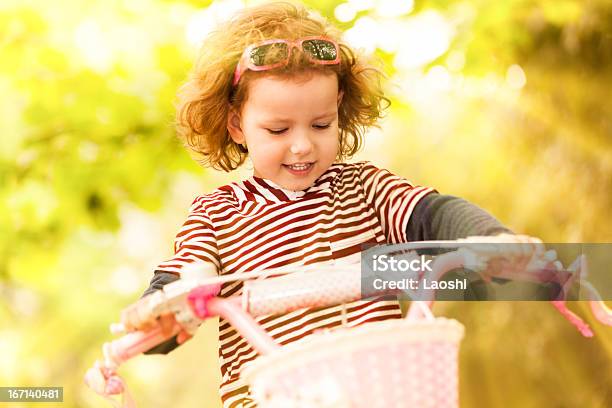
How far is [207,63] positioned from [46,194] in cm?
115

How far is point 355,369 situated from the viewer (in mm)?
782

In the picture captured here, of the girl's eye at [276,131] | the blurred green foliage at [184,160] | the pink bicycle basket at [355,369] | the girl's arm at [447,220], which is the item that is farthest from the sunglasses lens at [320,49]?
the blurred green foliage at [184,160]

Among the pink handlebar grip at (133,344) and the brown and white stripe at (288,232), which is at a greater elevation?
the brown and white stripe at (288,232)

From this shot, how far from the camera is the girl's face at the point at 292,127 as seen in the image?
1213 mm

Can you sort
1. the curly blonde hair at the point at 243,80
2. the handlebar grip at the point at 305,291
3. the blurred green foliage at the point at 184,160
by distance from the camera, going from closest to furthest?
1. the handlebar grip at the point at 305,291
2. the curly blonde hair at the point at 243,80
3. the blurred green foliage at the point at 184,160

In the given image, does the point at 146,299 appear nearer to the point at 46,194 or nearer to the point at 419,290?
the point at 419,290

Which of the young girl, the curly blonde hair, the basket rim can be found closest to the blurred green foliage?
the curly blonde hair

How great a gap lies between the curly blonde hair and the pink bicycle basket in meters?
0.56

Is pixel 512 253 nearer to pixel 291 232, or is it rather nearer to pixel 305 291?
pixel 305 291

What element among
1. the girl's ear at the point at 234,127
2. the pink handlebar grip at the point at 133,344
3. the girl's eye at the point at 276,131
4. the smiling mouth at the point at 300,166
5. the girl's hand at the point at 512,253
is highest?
the girl's ear at the point at 234,127

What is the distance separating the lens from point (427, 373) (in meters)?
0.80

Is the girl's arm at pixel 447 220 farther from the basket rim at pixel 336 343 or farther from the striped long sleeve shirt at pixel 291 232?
the basket rim at pixel 336 343

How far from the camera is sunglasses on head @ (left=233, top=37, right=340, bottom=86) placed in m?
1.24

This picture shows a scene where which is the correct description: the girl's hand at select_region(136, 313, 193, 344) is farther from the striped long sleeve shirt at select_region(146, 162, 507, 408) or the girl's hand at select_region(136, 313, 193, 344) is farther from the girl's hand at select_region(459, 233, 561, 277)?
the girl's hand at select_region(459, 233, 561, 277)
